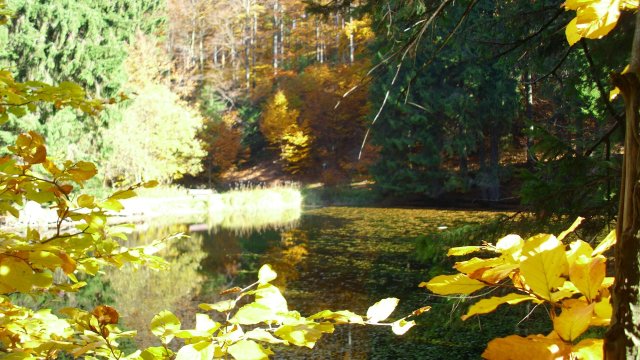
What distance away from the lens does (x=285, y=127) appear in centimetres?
2198

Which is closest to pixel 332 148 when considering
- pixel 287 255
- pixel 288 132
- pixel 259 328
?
pixel 288 132

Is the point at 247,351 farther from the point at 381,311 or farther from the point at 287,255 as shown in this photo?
the point at 287,255

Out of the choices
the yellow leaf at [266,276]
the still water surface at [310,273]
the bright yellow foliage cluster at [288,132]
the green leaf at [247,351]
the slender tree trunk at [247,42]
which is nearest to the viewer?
the green leaf at [247,351]

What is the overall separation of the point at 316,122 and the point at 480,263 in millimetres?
22134

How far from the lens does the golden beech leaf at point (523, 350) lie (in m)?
0.34

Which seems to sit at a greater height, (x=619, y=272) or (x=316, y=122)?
(x=316, y=122)

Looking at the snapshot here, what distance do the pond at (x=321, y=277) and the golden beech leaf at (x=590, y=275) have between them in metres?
1.38

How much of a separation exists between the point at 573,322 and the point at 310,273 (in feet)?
22.2

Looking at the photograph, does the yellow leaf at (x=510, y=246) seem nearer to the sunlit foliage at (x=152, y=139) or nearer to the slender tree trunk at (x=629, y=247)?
the slender tree trunk at (x=629, y=247)

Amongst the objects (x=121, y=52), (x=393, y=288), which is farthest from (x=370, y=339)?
(x=121, y=52)

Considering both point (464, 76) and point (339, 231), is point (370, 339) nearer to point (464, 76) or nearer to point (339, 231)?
point (339, 231)

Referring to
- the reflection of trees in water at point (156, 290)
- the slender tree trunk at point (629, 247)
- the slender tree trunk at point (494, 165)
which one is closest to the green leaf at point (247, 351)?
the slender tree trunk at point (629, 247)

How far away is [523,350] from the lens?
0.35 metres

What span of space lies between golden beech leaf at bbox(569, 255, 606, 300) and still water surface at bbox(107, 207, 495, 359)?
2.30m
